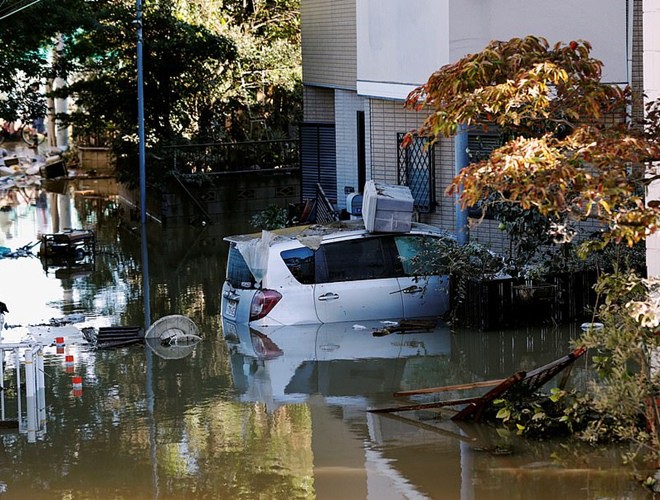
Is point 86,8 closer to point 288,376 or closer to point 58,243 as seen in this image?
point 58,243

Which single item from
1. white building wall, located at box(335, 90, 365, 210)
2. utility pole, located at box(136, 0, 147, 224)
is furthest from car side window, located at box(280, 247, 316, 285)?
utility pole, located at box(136, 0, 147, 224)

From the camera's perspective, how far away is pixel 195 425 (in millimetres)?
11812

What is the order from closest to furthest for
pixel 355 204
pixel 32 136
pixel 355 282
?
pixel 355 282
pixel 355 204
pixel 32 136

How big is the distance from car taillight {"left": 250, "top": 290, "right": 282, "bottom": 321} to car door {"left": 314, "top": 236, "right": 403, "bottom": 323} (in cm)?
56

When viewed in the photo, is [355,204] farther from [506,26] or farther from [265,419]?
[265,419]

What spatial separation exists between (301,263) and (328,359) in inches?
70.0

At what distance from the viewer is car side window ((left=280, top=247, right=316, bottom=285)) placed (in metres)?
15.8

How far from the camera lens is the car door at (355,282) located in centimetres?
1595

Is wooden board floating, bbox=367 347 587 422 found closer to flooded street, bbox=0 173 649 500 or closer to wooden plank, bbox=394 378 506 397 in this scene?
wooden plank, bbox=394 378 506 397

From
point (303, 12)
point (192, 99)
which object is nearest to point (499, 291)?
point (303, 12)

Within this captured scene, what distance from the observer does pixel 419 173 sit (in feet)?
69.6

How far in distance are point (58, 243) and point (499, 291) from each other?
1110 cm

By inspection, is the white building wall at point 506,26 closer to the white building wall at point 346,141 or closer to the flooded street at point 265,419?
the flooded street at point 265,419

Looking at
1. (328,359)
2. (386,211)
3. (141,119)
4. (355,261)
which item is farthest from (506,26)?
(141,119)
